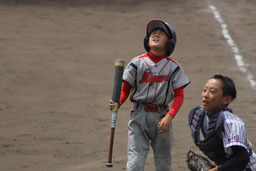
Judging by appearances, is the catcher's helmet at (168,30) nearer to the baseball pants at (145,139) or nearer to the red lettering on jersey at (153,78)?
the red lettering on jersey at (153,78)

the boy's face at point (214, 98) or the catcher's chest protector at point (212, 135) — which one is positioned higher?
the boy's face at point (214, 98)

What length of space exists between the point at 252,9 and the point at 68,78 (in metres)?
7.46

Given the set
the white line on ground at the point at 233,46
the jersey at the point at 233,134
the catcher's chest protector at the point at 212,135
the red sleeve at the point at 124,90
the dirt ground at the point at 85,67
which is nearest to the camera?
the jersey at the point at 233,134

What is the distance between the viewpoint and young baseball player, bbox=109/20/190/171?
4.52 meters

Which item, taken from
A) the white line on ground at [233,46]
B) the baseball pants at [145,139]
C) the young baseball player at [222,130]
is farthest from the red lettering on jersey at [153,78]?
the white line on ground at [233,46]

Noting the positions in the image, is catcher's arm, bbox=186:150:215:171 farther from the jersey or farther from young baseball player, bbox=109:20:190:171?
young baseball player, bbox=109:20:190:171

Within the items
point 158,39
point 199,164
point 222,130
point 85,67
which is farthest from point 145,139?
point 85,67

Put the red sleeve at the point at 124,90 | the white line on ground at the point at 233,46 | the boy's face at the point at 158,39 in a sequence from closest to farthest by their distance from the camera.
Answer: the boy's face at the point at 158,39
the red sleeve at the point at 124,90
the white line on ground at the point at 233,46

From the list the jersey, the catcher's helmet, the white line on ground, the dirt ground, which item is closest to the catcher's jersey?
the catcher's helmet

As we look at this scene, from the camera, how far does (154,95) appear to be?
4500 mm

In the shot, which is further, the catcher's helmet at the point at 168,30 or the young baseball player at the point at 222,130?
the catcher's helmet at the point at 168,30

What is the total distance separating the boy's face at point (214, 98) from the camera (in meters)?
3.83

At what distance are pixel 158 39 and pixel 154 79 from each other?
381 mm

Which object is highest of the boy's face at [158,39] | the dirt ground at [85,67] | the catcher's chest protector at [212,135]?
the boy's face at [158,39]
